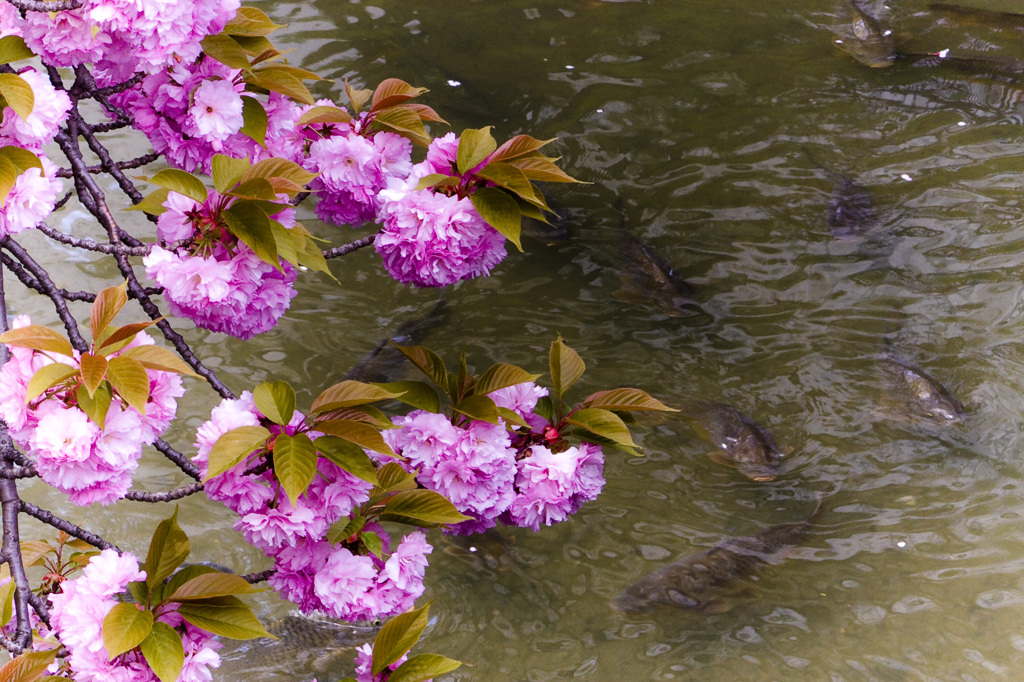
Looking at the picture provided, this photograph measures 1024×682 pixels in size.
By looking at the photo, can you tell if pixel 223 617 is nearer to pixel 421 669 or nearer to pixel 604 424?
pixel 421 669

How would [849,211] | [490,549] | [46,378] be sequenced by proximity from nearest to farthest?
[46,378]
[490,549]
[849,211]

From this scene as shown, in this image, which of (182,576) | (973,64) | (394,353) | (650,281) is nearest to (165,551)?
(182,576)

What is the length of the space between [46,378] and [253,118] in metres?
0.61

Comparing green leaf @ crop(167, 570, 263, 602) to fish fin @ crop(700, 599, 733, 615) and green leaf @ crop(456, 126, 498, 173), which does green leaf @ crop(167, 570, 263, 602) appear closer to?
green leaf @ crop(456, 126, 498, 173)

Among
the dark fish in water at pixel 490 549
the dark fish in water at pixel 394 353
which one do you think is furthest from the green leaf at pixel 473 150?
the dark fish in water at pixel 490 549

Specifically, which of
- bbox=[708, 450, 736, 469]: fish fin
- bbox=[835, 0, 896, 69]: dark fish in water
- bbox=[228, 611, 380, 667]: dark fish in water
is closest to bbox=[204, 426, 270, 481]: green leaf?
bbox=[228, 611, 380, 667]: dark fish in water

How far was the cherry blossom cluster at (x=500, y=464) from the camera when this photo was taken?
4.33 feet

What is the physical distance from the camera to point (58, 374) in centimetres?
96

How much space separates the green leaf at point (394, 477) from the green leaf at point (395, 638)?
207 millimetres

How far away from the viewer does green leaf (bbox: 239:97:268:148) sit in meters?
1.37

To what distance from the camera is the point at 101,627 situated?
992 millimetres

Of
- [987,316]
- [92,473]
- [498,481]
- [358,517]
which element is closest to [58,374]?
[92,473]

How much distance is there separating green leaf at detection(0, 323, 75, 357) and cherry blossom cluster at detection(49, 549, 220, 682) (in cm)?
26

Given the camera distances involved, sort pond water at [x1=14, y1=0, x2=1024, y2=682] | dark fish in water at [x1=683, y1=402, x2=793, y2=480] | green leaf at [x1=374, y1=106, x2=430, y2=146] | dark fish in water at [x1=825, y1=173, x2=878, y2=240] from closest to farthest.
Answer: green leaf at [x1=374, y1=106, x2=430, y2=146]
pond water at [x1=14, y1=0, x2=1024, y2=682]
dark fish in water at [x1=683, y1=402, x2=793, y2=480]
dark fish in water at [x1=825, y1=173, x2=878, y2=240]
